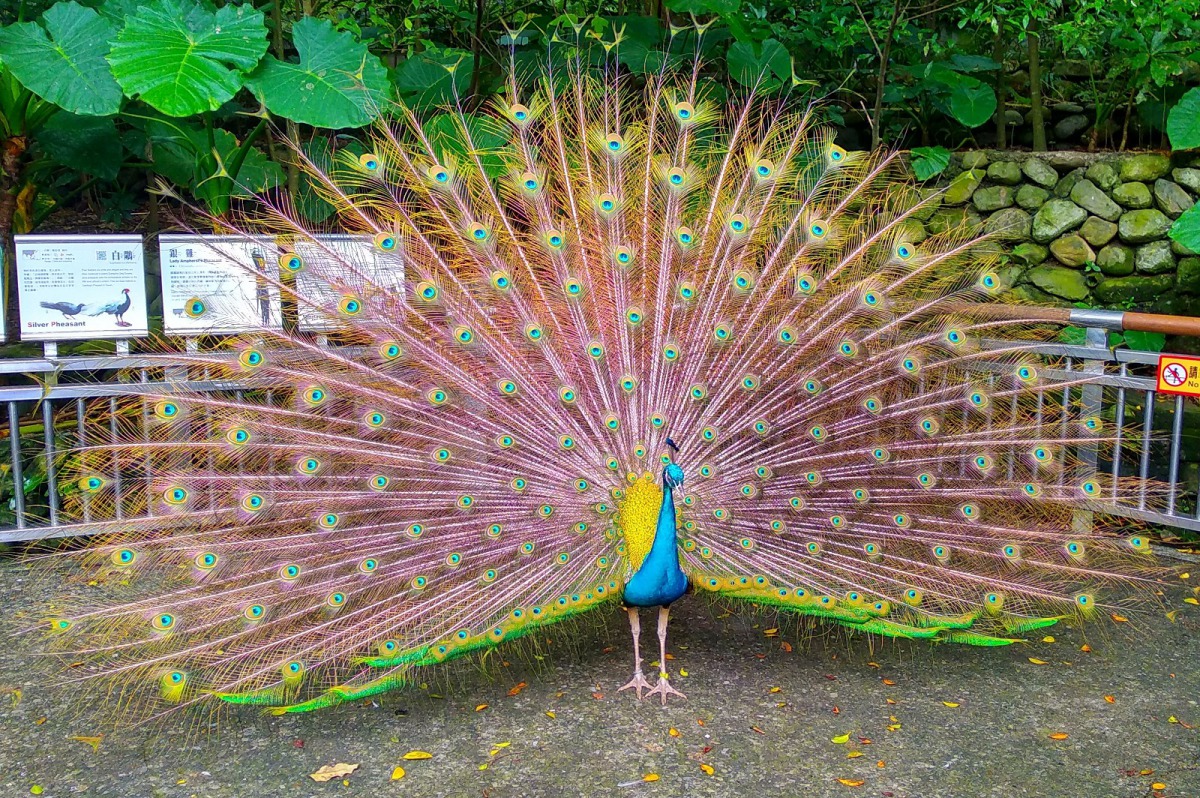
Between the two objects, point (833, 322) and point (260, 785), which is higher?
point (833, 322)

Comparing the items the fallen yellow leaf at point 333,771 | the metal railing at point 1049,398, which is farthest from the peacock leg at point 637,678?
the metal railing at point 1049,398

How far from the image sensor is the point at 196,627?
10.5ft

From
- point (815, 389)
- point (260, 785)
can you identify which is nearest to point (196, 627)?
point (260, 785)

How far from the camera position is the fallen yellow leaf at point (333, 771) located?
317cm

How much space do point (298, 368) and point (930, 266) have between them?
2314mm

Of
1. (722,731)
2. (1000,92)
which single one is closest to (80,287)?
(722,731)

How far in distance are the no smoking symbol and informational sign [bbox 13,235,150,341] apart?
4.47 m

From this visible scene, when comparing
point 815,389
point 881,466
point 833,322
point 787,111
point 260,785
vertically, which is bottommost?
point 260,785

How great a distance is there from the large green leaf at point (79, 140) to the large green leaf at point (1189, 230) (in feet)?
18.6

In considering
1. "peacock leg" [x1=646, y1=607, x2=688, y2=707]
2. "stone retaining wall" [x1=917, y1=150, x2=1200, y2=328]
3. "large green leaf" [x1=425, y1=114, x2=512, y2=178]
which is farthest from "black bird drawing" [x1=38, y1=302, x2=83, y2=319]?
"stone retaining wall" [x1=917, y1=150, x2=1200, y2=328]

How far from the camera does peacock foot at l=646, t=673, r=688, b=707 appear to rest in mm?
3664

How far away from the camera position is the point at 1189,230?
501 cm

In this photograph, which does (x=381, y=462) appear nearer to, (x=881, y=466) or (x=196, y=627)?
(x=196, y=627)

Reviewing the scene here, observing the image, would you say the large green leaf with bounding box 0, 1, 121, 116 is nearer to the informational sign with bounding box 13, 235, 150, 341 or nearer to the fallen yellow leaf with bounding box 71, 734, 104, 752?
the informational sign with bounding box 13, 235, 150, 341
